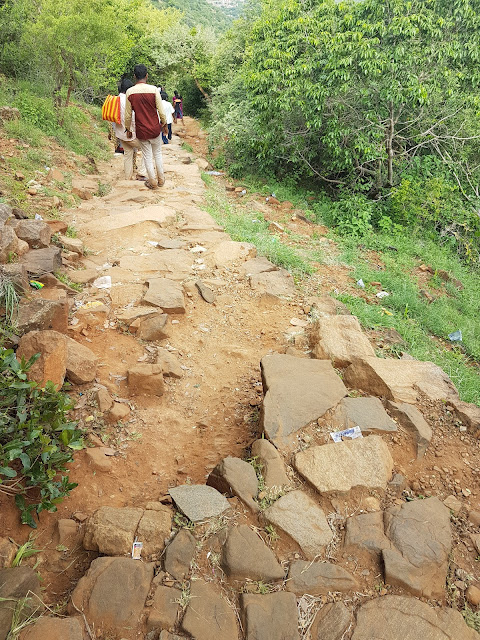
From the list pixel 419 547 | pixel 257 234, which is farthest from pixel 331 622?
pixel 257 234

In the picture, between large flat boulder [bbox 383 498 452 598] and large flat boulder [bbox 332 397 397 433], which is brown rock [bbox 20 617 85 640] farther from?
large flat boulder [bbox 332 397 397 433]

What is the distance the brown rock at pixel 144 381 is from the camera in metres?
3.16

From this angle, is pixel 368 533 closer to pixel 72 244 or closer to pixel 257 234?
pixel 72 244

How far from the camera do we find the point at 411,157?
328 inches

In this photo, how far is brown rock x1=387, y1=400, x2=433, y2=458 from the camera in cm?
290

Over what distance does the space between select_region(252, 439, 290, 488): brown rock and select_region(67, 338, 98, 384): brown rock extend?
1229mm

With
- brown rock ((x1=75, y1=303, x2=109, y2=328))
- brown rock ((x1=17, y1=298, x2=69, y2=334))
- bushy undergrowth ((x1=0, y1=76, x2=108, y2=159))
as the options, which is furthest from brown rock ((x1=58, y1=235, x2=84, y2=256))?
bushy undergrowth ((x1=0, y1=76, x2=108, y2=159))

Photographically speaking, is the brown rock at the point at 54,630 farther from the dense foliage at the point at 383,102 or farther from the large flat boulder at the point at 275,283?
the dense foliage at the point at 383,102

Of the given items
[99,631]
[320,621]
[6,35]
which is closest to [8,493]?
[99,631]

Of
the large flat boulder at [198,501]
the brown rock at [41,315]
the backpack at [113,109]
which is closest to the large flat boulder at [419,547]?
the large flat boulder at [198,501]

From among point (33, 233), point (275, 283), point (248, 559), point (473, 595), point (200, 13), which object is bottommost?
point (473, 595)

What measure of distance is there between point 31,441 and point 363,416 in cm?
198

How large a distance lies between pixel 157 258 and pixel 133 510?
3.32 meters

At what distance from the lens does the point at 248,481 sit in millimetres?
2447
